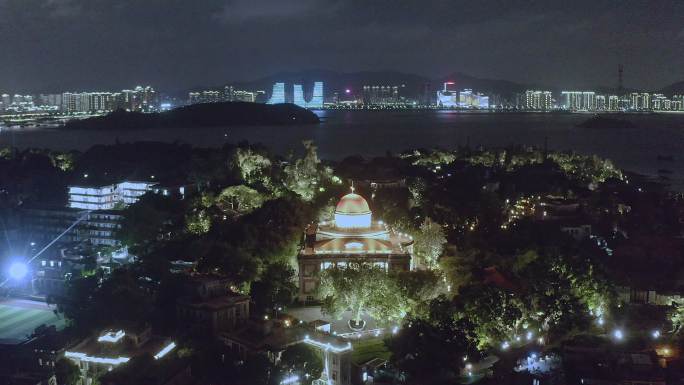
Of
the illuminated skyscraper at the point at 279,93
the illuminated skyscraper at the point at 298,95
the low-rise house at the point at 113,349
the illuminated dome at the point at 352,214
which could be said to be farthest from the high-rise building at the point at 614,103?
the low-rise house at the point at 113,349

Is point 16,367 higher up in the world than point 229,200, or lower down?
lower down

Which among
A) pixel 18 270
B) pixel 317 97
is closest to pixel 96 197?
pixel 18 270

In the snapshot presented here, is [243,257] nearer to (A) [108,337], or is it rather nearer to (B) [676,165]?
(A) [108,337]

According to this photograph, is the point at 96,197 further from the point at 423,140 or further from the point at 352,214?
the point at 423,140

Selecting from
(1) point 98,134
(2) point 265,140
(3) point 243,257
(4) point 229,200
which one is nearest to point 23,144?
(1) point 98,134

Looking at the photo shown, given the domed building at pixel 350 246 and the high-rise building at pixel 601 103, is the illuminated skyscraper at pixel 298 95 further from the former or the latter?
the domed building at pixel 350 246

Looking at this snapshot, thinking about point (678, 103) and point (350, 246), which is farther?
point (678, 103)

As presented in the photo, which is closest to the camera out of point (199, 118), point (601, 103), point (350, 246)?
point (350, 246)
